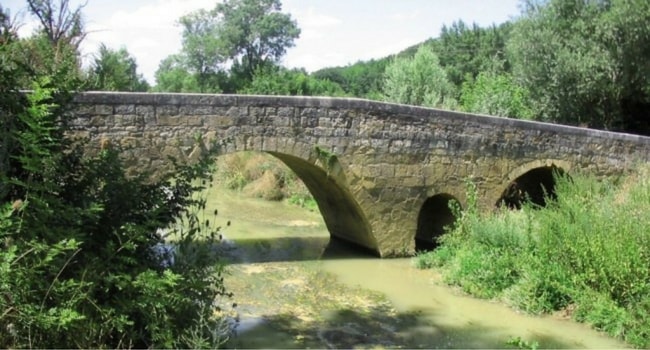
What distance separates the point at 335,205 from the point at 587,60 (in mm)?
8128

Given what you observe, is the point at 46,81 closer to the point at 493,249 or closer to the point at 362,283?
the point at 362,283

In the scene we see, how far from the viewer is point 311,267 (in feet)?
34.8

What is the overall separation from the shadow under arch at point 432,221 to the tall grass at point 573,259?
70.8 inches

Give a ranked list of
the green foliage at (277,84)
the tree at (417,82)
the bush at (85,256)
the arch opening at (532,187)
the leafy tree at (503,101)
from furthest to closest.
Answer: the green foliage at (277,84)
the tree at (417,82)
the leafy tree at (503,101)
the arch opening at (532,187)
the bush at (85,256)

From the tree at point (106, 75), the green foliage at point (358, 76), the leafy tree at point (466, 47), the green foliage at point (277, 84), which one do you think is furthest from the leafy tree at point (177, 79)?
the tree at point (106, 75)

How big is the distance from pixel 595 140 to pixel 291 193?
7771 mm

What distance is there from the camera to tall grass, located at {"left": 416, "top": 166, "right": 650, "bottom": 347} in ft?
24.4

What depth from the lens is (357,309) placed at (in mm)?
8398

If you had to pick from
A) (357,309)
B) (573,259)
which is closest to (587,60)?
(573,259)

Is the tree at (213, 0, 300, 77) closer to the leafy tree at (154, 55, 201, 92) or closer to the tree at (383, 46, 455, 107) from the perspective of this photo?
the leafy tree at (154, 55, 201, 92)

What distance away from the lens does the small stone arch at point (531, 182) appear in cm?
1199

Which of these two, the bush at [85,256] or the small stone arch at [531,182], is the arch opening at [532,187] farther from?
the bush at [85,256]

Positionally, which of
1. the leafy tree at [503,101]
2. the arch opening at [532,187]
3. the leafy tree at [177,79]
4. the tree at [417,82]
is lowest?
the arch opening at [532,187]

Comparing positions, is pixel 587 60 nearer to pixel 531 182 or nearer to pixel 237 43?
pixel 531 182
